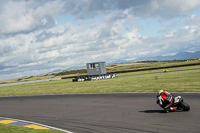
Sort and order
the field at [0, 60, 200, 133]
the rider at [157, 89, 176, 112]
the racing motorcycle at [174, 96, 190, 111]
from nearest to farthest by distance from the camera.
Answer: the racing motorcycle at [174, 96, 190, 111]
the rider at [157, 89, 176, 112]
the field at [0, 60, 200, 133]

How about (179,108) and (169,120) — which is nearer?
(169,120)

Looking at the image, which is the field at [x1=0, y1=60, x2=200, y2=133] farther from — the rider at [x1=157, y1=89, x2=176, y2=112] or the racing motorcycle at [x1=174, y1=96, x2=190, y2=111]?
the racing motorcycle at [x1=174, y1=96, x2=190, y2=111]

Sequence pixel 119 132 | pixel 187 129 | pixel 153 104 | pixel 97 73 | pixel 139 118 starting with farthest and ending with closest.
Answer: pixel 97 73 → pixel 153 104 → pixel 139 118 → pixel 119 132 → pixel 187 129

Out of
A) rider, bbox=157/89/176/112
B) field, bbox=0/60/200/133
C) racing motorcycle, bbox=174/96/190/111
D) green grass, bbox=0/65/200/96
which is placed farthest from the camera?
green grass, bbox=0/65/200/96

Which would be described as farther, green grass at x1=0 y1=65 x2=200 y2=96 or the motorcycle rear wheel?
green grass at x1=0 y1=65 x2=200 y2=96

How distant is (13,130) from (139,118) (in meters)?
5.51

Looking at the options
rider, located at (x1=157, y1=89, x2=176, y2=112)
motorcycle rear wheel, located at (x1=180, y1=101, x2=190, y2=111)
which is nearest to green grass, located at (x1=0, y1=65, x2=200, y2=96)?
motorcycle rear wheel, located at (x1=180, y1=101, x2=190, y2=111)

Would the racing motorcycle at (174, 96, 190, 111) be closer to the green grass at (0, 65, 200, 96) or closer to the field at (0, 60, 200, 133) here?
the field at (0, 60, 200, 133)

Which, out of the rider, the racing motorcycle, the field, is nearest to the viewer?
the racing motorcycle

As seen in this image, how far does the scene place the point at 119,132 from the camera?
807 cm

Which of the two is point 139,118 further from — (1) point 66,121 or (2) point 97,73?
(2) point 97,73

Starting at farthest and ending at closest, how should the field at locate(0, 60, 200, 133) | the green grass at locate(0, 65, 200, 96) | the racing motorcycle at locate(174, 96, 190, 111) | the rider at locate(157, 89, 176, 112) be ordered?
the green grass at locate(0, 65, 200, 96) < the field at locate(0, 60, 200, 133) < the rider at locate(157, 89, 176, 112) < the racing motorcycle at locate(174, 96, 190, 111)

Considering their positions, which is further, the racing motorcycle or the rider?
the rider

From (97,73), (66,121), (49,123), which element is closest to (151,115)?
(66,121)
